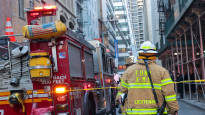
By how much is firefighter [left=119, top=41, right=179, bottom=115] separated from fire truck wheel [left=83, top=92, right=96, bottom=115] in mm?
3477

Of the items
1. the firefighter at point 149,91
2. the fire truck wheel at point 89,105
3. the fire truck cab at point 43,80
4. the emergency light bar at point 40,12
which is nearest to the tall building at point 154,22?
the fire truck wheel at point 89,105

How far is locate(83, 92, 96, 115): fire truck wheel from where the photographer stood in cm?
780

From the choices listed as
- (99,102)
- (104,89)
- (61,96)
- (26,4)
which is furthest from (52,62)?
(26,4)

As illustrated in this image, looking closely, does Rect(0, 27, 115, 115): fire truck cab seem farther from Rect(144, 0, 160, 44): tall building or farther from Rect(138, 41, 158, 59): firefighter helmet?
Rect(144, 0, 160, 44): tall building

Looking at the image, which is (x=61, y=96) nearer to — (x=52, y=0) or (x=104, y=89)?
(x=104, y=89)

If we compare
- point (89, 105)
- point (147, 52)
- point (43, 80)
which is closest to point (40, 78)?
point (43, 80)

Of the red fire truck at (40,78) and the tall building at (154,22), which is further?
the tall building at (154,22)

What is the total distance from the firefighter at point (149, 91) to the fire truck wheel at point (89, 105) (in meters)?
3.48

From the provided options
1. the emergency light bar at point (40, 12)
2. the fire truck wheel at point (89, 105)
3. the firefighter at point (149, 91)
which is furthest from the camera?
the fire truck wheel at point (89, 105)

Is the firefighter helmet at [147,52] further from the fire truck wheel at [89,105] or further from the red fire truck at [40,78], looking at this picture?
the fire truck wheel at [89,105]

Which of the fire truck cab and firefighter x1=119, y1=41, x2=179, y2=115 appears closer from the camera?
firefighter x1=119, y1=41, x2=179, y2=115

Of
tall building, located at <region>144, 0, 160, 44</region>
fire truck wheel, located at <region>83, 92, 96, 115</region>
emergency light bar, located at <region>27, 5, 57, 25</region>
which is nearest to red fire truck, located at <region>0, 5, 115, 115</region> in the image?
fire truck wheel, located at <region>83, 92, 96, 115</region>

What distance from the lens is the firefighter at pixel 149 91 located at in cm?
422

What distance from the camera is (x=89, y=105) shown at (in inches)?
323
